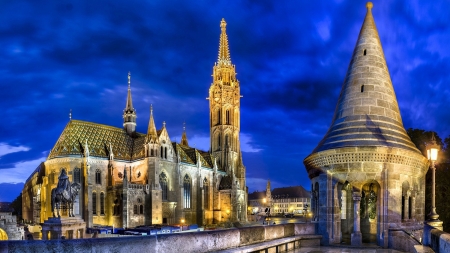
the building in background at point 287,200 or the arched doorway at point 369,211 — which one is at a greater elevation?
the arched doorway at point 369,211

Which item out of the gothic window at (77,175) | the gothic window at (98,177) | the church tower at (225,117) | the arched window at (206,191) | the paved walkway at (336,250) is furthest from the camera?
the church tower at (225,117)

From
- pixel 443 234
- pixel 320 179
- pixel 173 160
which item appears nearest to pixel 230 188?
pixel 173 160

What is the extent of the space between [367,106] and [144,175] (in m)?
47.0

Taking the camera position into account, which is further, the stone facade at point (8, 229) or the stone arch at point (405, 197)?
the stone facade at point (8, 229)

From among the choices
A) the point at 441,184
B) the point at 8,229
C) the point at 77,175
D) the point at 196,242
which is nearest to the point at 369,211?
the point at 196,242

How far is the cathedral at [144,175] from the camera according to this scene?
52625 millimetres

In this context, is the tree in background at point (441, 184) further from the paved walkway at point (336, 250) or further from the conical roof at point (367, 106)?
the paved walkway at point (336, 250)

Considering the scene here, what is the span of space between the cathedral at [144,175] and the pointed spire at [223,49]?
6409 millimetres

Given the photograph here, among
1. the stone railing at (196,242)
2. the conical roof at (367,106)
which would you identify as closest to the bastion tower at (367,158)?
the conical roof at (367,106)

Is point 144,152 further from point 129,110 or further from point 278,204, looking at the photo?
point 278,204

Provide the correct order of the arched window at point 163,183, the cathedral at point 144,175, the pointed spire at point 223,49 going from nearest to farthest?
the cathedral at point 144,175 → the arched window at point 163,183 → the pointed spire at point 223,49

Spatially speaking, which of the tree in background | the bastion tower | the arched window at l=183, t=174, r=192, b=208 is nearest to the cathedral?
the arched window at l=183, t=174, r=192, b=208

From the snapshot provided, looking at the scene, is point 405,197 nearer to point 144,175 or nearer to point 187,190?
point 144,175

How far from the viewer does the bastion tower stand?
12.1 m
